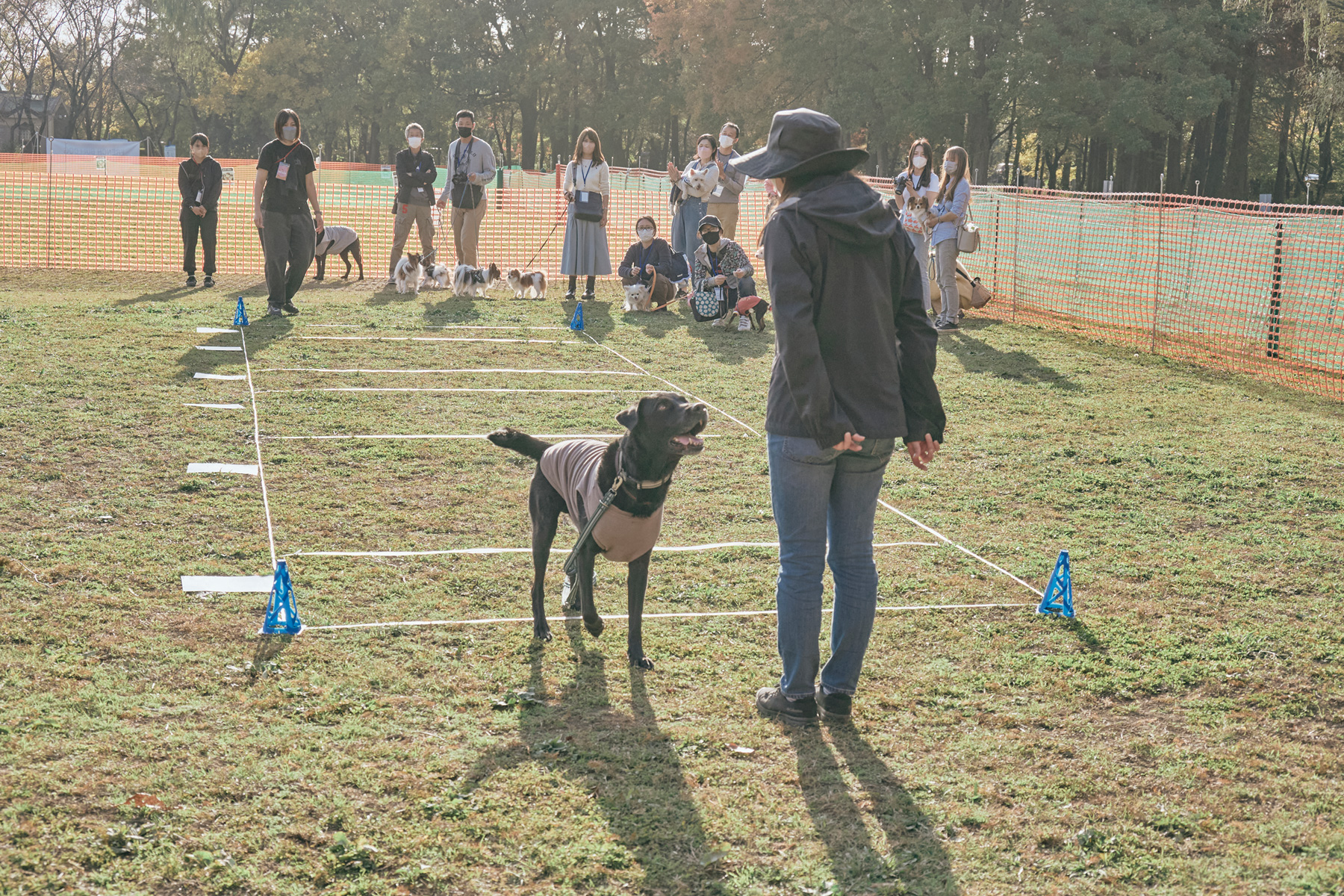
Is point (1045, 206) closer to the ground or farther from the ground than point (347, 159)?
closer to the ground

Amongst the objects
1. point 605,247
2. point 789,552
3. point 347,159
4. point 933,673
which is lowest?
point 933,673

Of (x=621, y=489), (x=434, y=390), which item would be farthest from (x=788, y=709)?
(x=434, y=390)

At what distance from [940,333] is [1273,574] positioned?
7.59 m

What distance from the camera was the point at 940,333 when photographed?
42.8 feet

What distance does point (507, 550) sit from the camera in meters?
5.63

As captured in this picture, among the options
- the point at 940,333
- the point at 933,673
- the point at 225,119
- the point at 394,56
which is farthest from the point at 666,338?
the point at 225,119

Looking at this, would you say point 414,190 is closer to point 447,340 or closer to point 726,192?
point 726,192

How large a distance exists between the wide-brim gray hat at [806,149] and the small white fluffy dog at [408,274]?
12012 mm

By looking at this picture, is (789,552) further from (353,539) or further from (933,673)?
(353,539)

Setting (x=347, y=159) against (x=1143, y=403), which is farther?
(x=347, y=159)

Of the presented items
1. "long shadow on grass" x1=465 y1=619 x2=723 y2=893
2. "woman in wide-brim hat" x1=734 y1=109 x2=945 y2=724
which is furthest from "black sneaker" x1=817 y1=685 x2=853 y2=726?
"long shadow on grass" x1=465 y1=619 x2=723 y2=893

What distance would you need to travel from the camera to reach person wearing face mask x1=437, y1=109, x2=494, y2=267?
15.0 meters

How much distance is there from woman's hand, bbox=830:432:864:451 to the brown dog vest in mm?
803

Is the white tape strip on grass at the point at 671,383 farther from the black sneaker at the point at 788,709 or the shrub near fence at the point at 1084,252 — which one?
the shrub near fence at the point at 1084,252
